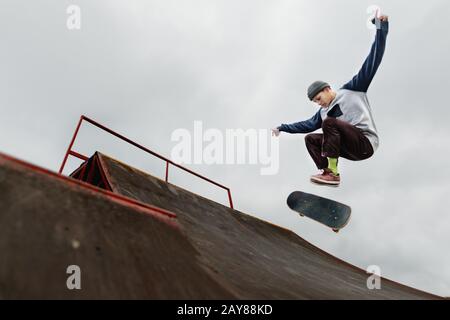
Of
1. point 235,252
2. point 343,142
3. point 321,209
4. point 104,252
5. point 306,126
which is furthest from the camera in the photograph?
point 321,209

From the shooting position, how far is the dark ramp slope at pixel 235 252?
3.24m

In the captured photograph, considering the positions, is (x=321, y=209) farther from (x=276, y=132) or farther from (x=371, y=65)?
(x=371, y=65)

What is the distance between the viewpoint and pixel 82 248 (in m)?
2.32

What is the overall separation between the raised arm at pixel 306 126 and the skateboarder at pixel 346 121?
93cm

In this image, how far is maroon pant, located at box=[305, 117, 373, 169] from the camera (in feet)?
18.3

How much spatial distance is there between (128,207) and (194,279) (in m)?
1.11

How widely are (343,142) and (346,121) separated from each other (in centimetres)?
43

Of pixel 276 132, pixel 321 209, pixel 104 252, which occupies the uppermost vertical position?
pixel 276 132

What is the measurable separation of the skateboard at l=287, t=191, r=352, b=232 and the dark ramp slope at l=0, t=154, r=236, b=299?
458 centimetres

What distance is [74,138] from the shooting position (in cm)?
573

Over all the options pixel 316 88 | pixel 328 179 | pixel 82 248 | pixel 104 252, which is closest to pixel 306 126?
pixel 316 88

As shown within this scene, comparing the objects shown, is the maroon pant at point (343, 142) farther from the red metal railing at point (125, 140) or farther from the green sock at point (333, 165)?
the red metal railing at point (125, 140)
